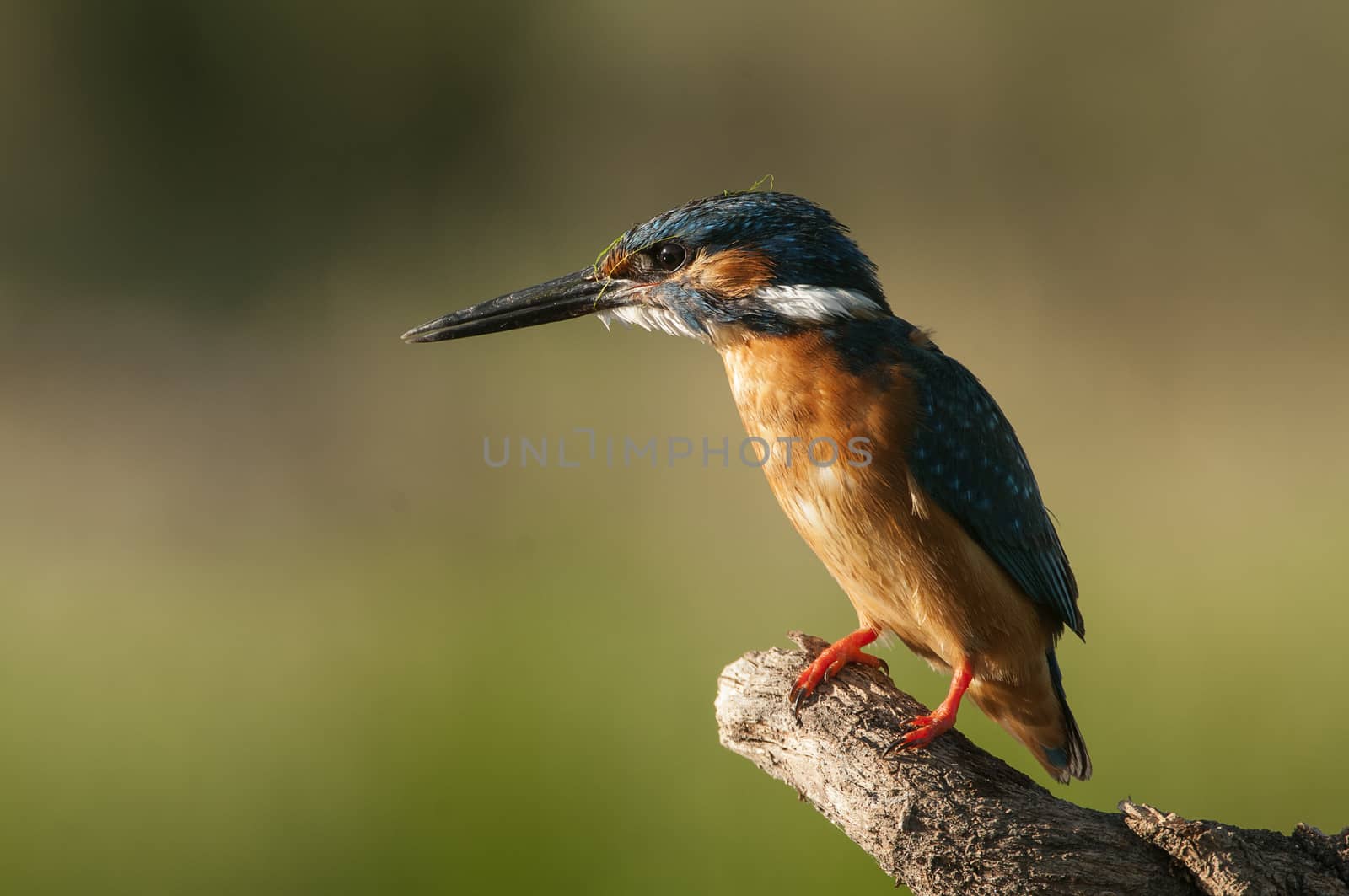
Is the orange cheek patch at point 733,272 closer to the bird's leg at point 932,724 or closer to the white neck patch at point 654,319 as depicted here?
the white neck patch at point 654,319

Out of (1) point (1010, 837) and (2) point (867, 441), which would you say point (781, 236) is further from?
(1) point (1010, 837)

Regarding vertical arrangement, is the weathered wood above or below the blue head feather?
below

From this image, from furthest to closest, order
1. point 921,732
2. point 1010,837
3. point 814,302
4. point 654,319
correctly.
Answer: point 654,319, point 814,302, point 921,732, point 1010,837

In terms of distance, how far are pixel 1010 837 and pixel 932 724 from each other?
0.19 meters

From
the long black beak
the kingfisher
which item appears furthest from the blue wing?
the long black beak

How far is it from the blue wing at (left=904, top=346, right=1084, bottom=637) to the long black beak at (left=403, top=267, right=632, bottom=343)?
52 centimetres

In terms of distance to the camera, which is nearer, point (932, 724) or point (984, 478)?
point (932, 724)

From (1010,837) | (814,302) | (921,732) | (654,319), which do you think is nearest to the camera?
(1010,837)

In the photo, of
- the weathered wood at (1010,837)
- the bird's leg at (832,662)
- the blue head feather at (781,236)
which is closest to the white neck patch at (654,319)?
the blue head feather at (781,236)

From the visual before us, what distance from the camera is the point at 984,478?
1666mm

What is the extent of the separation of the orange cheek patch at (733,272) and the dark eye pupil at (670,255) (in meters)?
0.04

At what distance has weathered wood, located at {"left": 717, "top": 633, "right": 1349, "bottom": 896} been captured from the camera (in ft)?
4.55

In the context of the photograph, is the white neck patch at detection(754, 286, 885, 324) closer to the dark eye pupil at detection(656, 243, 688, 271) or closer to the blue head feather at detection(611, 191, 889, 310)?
the blue head feather at detection(611, 191, 889, 310)

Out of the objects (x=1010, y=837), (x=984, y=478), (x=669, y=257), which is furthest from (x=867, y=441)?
(x=1010, y=837)
